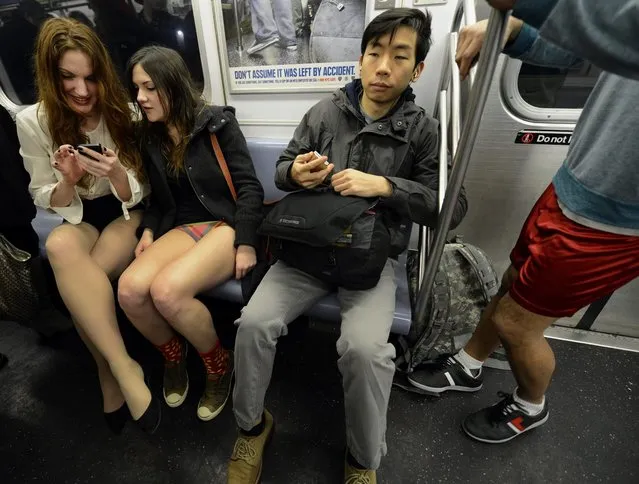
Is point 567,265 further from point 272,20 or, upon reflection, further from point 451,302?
point 272,20

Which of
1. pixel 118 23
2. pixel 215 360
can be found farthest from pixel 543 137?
pixel 118 23

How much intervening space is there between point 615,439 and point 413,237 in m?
1.42

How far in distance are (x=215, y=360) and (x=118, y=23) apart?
7.07ft

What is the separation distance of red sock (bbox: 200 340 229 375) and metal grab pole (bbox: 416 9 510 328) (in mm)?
995

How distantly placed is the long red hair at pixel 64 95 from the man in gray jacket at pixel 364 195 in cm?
86

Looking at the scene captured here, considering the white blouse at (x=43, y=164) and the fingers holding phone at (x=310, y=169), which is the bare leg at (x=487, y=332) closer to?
the fingers holding phone at (x=310, y=169)

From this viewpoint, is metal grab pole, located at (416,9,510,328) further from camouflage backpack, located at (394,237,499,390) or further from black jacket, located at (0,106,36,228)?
black jacket, located at (0,106,36,228)

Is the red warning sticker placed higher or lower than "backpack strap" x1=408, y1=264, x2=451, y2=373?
higher

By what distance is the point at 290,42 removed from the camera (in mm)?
1907

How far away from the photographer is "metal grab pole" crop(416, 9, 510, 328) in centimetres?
90

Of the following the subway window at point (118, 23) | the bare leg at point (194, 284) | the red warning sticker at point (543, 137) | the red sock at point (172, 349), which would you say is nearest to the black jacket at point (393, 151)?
the bare leg at point (194, 284)

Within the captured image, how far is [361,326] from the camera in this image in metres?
1.23

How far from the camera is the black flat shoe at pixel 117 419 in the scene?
152 cm

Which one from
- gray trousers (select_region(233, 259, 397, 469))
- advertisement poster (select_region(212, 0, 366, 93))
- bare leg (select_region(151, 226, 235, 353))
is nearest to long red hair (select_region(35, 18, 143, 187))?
bare leg (select_region(151, 226, 235, 353))
